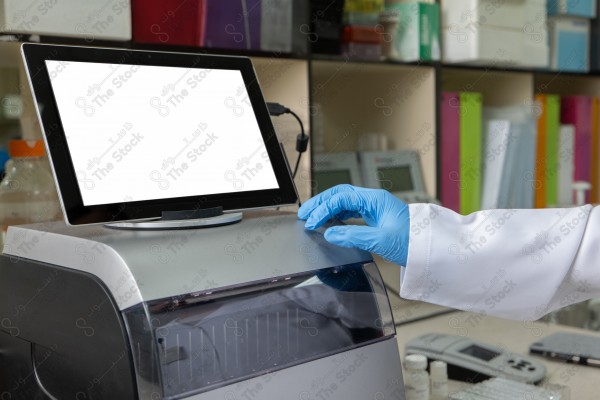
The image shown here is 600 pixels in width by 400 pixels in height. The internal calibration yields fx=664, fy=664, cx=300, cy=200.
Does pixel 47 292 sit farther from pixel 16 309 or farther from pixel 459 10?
pixel 459 10

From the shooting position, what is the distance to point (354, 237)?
93 centimetres

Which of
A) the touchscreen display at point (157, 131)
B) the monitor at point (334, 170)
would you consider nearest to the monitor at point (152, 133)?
the touchscreen display at point (157, 131)

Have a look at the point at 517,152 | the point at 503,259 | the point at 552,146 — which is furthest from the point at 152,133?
the point at 552,146

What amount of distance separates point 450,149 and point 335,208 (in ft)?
3.08

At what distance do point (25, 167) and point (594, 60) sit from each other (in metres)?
1.88

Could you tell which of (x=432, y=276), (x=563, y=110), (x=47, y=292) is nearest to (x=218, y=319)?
(x=47, y=292)

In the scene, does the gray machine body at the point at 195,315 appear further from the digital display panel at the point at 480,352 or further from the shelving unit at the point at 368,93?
the shelving unit at the point at 368,93

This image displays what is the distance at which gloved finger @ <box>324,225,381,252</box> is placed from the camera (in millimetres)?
926

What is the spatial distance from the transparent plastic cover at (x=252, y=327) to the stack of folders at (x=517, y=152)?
0.96 meters

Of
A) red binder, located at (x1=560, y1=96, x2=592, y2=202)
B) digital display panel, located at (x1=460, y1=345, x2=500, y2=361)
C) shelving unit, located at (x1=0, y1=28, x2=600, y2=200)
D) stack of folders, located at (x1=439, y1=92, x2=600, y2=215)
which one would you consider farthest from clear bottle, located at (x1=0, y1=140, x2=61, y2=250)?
red binder, located at (x1=560, y1=96, x2=592, y2=202)

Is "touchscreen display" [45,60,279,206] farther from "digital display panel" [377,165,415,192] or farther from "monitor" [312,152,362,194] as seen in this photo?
"digital display panel" [377,165,415,192]

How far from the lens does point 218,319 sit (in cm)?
80

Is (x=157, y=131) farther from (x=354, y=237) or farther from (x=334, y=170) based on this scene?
(x=334, y=170)

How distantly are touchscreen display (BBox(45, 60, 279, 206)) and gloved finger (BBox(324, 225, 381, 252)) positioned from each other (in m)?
0.16
